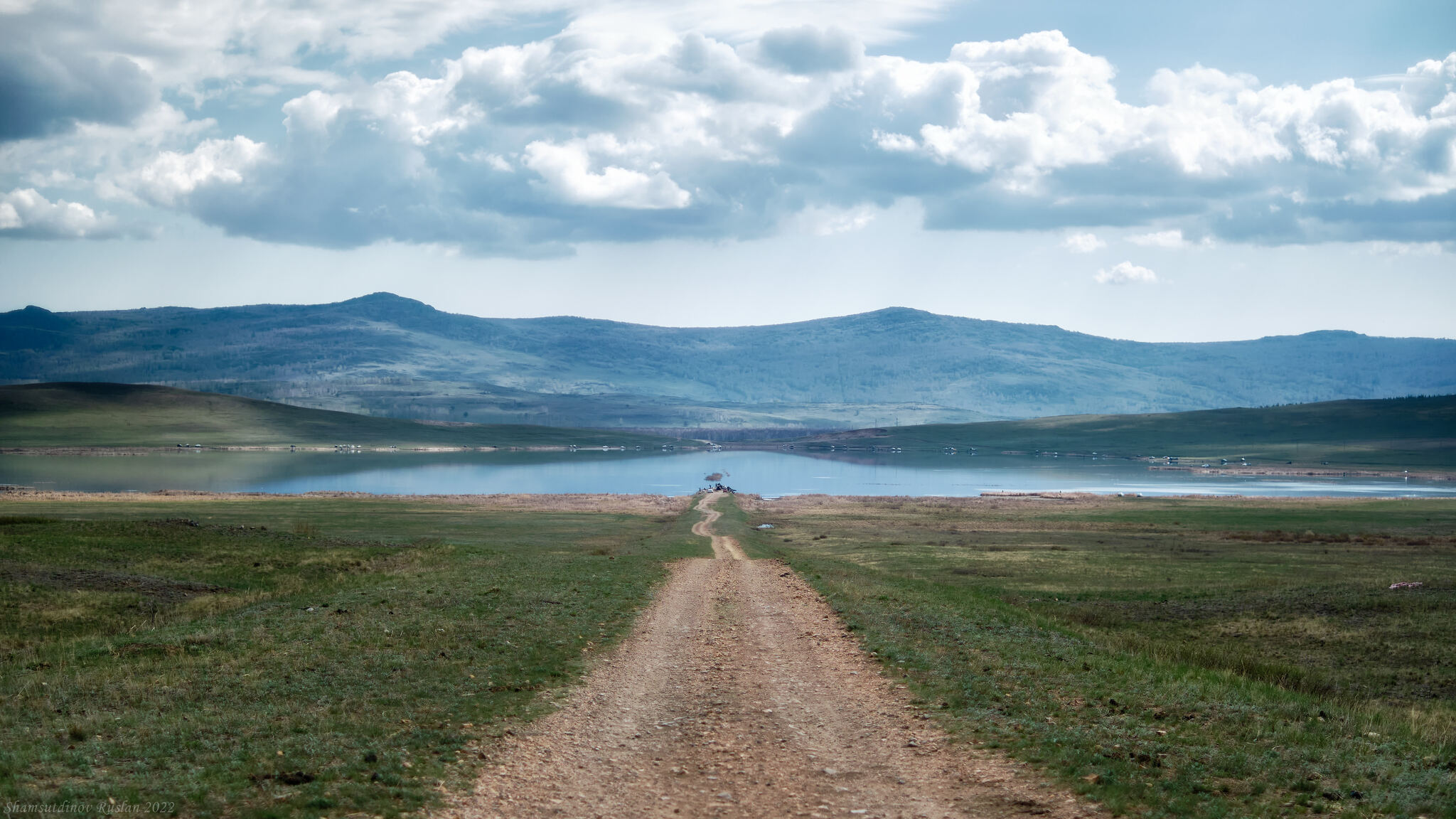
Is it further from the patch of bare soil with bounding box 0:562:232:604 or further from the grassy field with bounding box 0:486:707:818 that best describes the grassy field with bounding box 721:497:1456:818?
the patch of bare soil with bounding box 0:562:232:604

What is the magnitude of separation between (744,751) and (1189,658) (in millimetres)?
12292

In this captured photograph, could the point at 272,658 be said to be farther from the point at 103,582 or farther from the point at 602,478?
the point at 602,478

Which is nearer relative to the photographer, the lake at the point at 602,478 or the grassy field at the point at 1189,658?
the grassy field at the point at 1189,658

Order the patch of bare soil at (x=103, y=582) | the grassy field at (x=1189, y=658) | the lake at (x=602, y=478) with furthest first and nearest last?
the lake at (x=602, y=478), the patch of bare soil at (x=103, y=582), the grassy field at (x=1189, y=658)

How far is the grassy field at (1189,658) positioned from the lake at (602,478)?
2876 inches

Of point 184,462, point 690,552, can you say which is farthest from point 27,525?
point 184,462

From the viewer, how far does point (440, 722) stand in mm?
14242

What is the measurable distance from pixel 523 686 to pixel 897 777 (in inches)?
267

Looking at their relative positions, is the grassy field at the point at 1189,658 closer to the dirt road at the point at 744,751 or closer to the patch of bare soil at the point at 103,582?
the dirt road at the point at 744,751

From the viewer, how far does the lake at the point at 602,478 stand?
120 m

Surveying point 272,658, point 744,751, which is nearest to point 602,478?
point 272,658

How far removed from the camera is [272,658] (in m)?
18.3

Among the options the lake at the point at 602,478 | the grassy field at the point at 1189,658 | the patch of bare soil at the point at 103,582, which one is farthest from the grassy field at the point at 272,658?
the lake at the point at 602,478

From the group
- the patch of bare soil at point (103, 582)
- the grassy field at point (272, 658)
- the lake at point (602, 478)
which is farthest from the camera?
the lake at point (602, 478)
